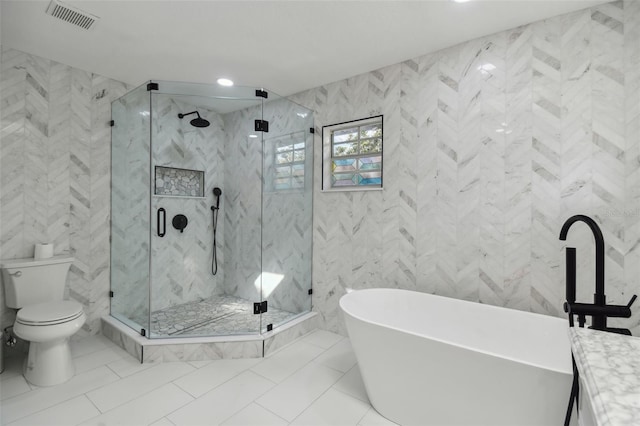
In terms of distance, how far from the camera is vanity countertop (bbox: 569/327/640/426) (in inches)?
18.5

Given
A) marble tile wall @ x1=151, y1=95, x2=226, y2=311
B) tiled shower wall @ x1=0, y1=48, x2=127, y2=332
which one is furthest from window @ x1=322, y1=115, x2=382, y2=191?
tiled shower wall @ x1=0, y1=48, x2=127, y2=332

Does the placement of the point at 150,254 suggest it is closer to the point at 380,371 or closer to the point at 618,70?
the point at 380,371

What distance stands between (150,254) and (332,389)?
2042 millimetres

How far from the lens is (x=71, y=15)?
79.8 inches

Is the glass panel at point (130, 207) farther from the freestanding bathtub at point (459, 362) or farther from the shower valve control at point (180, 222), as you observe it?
the freestanding bathtub at point (459, 362)

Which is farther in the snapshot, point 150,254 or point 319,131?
point 319,131

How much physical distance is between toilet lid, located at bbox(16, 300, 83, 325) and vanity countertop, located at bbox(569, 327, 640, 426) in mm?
2866

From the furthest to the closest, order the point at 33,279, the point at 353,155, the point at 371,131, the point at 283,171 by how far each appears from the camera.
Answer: the point at 283,171
the point at 353,155
the point at 371,131
the point at 33,279

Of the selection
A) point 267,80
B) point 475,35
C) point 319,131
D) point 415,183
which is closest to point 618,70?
point 475,35

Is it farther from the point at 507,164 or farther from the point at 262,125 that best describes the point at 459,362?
the point at 262,125

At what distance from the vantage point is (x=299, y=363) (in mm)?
2447

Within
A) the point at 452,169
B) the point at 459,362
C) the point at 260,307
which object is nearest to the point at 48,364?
the point at 260,307

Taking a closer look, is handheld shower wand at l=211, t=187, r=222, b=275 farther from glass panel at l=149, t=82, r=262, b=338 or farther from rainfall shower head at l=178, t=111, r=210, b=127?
rainfall shower head at l=178, t=111, r=210, b=127

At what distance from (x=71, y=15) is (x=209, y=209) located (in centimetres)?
205
